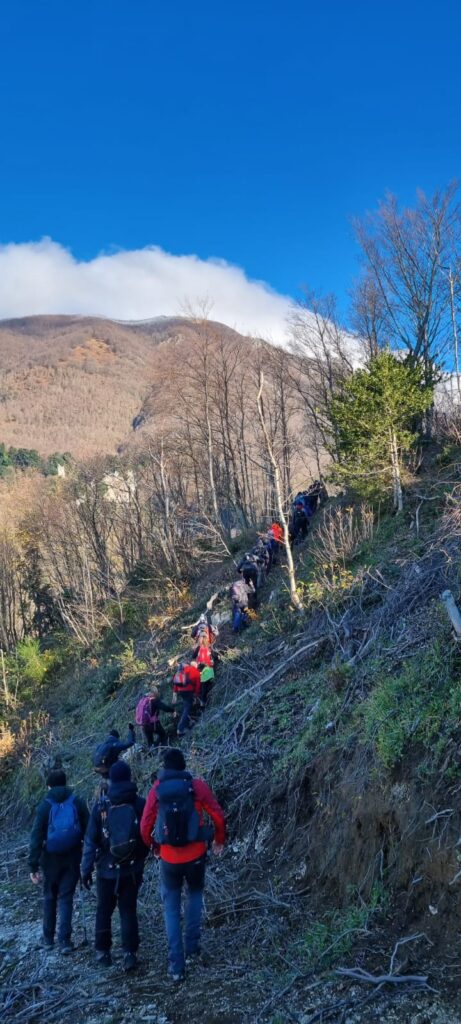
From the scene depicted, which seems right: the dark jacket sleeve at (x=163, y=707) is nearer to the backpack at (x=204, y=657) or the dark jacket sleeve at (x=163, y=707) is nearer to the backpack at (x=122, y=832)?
the backpack at (x=204, y=657)

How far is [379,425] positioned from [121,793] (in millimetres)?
10443

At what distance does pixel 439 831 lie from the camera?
391 cm

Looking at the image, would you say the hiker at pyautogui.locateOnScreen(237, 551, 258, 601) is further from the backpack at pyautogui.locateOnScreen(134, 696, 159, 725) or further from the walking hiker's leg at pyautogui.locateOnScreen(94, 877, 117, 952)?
the walking hiker's leg at pyautogui.locateOnScreen(94, 877, 117, 952)

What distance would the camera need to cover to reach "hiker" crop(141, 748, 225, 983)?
164 inches

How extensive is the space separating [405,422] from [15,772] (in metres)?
12.7

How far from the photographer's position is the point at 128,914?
4535 mm

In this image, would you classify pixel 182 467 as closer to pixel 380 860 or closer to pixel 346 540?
pixel 346 540

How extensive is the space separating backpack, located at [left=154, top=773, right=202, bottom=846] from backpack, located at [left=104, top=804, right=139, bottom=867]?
0.86 feet

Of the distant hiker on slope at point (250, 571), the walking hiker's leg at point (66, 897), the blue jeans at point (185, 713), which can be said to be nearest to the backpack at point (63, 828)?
the walking hiker's leg at point (66, 897)

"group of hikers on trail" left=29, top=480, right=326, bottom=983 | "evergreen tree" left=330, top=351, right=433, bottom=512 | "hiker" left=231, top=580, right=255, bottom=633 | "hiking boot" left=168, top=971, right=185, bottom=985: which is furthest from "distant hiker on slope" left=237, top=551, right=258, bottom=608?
"hiking boot" left=168, top=971, right=185, bottom=985

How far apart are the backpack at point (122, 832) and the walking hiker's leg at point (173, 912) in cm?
30

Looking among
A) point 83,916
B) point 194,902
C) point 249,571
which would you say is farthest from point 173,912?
point 249,571

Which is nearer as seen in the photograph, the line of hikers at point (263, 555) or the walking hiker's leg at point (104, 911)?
the walking hiker's leg at point (104, 911)

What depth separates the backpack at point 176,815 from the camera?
4.14 meters
